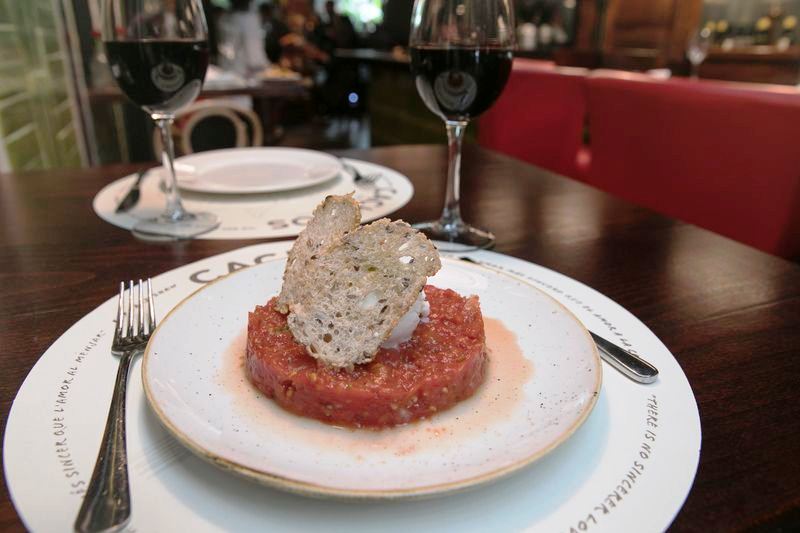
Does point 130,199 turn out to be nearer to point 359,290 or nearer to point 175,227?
point 175,227

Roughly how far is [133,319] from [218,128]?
8.72 ft

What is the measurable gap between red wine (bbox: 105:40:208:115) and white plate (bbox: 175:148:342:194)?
0.22 meters

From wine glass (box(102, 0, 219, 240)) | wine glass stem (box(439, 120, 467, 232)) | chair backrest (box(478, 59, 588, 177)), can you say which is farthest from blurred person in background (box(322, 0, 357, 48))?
wine glass stem (box(439, 120, 467, 232))

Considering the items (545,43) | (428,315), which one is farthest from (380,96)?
(428,315)

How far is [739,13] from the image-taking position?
6895mm

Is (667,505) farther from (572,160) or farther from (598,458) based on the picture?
(572,160)

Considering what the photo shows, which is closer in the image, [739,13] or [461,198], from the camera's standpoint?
[461,198]

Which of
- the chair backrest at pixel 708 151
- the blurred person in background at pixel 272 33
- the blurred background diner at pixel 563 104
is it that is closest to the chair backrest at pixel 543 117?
the blurred background diner at pixel 563 104

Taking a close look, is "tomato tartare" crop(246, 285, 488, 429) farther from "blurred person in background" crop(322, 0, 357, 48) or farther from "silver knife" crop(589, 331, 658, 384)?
"blurred person in background" crop(322, 0, 357, 48)

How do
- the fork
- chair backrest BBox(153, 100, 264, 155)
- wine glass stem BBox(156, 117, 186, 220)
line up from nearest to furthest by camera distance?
the fork < wine glass stem BBox(156, 117, 186, 220) < chair backrest BBox(153, 100, 264, 155)

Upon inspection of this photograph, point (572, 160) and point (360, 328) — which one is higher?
point (360, 328)

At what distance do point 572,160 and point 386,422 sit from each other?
10.1ft

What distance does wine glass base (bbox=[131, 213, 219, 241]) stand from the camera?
41.6 inches

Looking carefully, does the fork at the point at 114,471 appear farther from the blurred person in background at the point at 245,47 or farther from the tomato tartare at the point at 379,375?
the blurred person in background at the point at 245,47
